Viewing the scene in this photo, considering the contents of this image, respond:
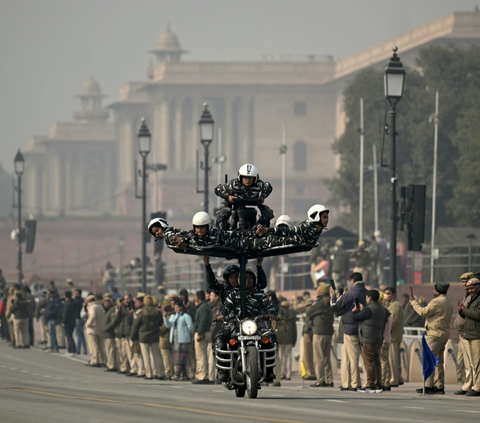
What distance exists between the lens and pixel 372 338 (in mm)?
23078

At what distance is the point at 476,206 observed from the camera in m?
57.4

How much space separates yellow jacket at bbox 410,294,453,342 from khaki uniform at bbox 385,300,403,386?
113 inches

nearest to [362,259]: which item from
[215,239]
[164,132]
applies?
[215,239]

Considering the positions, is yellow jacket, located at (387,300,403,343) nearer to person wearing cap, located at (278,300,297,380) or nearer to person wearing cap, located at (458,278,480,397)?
person wearing cap, located at (278,300,297,380)

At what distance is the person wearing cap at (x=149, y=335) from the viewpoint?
29.0 meters

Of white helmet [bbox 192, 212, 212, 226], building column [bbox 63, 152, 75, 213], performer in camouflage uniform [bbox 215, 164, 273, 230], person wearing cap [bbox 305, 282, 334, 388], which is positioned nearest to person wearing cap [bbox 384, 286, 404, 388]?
person wearing cap [bbox 305, 282, 334, 388]

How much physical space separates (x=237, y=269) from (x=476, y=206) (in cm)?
3931

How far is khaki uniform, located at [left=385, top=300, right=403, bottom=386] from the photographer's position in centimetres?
2558

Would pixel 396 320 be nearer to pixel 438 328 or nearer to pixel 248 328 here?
pixel 438 328

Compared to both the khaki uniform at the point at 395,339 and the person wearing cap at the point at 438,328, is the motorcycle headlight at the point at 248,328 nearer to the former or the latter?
the person wearing cap at the point at 438,328

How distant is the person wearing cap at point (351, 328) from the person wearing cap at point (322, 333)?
1.40 m

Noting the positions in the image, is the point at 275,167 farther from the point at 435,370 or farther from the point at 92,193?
the point at 435,370

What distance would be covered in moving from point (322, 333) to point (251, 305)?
7.07m

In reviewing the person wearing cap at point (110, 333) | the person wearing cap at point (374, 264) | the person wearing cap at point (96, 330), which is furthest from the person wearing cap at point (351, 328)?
the person wearing cap at point (374, 264)
